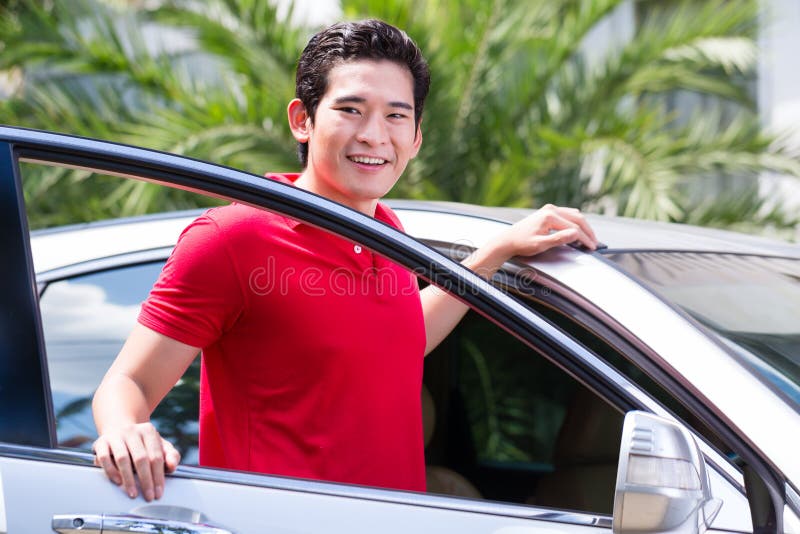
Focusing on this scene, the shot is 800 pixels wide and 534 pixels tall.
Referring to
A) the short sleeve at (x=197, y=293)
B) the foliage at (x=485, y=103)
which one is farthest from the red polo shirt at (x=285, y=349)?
the foliage at (x=485, y=103)

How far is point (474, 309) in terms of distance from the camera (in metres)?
1.30

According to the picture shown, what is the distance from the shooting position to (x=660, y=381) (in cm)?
139

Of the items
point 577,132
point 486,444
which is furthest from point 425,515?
point 577,132

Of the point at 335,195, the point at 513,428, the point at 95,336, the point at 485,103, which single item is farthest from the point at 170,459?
A: the point at 485,103

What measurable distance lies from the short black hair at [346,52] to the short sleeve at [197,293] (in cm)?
40

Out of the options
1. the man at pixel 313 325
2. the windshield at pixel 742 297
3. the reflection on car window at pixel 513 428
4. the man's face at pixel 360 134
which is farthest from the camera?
the reflection on car window at pixel 513 428

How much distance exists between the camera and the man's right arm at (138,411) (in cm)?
126

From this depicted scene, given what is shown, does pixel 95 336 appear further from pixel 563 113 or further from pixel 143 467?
pixel 563 113

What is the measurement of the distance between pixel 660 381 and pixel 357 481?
0.50 metres

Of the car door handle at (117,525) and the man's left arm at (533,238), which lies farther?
the man's left arm at (533,238)

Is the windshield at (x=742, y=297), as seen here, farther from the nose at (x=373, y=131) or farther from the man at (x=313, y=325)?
the nose at (x=373, y=131)

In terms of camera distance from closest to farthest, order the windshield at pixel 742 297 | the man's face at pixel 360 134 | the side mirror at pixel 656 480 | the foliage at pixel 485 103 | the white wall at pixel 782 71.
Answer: the side mirror at pixel 656 480, the windshield at pixel 742 297, the man's face at pixel 360 134, the foliage at pixel 485 103, the white wall at pixel 782 71

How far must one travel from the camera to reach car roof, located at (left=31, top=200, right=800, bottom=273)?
1777 millimetres

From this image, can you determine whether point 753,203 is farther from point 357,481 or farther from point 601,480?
point 357,481
